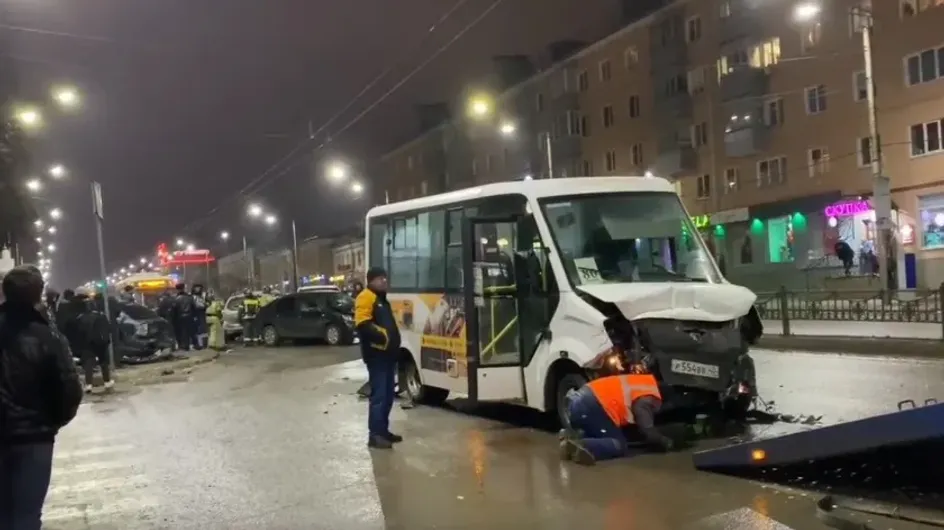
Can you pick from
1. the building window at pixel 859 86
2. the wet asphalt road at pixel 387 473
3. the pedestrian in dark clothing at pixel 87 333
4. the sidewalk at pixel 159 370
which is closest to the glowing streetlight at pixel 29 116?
the sidewalk at pixel 159 370

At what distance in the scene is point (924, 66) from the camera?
30.3 metres

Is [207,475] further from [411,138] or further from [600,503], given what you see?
[411,138]

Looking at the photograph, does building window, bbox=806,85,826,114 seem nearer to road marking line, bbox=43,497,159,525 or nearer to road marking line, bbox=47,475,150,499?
road marking line, bbox=47,475,150,499

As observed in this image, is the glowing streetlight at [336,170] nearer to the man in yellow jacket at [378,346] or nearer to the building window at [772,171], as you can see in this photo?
the building window at [772,171]

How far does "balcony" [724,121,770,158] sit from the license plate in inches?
1206

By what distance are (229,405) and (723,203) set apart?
31.0 metres

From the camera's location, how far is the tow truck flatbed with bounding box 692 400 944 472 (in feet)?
19.7

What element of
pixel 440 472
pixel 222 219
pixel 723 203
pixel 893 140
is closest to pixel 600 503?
pixel 440 472

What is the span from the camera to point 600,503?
23.2 feet

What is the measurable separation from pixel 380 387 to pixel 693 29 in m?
35.9

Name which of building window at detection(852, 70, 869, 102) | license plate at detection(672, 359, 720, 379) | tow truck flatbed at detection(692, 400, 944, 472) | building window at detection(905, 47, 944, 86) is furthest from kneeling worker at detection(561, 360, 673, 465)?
building window at detection(852, 70, 869, 102)

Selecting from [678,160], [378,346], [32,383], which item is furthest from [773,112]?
[32,383]

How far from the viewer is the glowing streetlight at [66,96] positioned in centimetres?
1972

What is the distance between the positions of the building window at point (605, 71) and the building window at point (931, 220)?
20.4 metres
